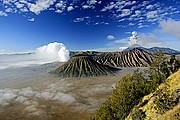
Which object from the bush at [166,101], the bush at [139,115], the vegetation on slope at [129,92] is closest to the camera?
the bush at [166,101]

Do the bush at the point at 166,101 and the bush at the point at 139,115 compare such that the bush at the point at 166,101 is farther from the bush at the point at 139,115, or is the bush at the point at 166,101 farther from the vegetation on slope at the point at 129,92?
the vegetation on slope at the point at 129,92

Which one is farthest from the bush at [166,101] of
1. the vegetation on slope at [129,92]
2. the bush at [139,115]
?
the vegetation on slope at [129,92]

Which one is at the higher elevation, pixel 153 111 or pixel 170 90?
pixel 170 90

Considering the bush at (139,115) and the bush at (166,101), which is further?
the bush at (139,115)

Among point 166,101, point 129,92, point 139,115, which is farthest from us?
point 129,92

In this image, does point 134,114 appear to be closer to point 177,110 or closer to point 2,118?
point 177,110

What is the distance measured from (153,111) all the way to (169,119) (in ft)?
24.5

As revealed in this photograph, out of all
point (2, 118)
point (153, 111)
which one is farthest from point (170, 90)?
point (2, 118)

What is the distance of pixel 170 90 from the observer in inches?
2095

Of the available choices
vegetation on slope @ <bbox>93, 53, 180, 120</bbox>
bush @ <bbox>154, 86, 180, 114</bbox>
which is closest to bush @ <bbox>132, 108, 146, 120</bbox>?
bush @ <bbox>154, 86, 180, 114</bbox>

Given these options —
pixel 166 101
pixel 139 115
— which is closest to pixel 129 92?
pixel 139 115

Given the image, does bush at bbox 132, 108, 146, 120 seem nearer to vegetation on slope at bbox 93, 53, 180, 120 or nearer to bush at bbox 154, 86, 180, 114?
bush at bbox 154, 86, 180, 114

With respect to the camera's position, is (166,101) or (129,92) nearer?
(166,101)

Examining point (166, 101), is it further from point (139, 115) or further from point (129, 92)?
point (129, 92)
